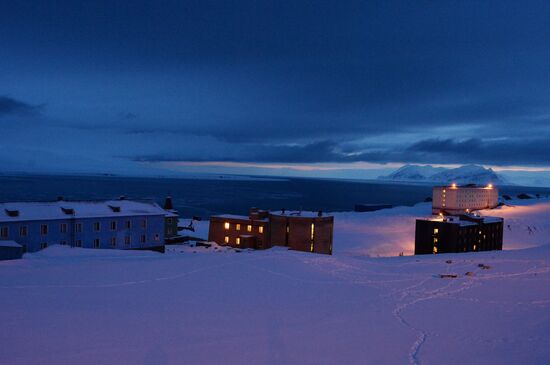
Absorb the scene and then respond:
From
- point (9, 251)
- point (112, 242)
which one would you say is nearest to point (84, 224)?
point (112, 242)

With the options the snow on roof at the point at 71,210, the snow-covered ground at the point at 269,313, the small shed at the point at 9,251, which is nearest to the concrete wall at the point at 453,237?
the snow-covered ground at the point at 269,313

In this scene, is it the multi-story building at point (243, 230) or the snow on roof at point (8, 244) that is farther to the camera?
the multi-story building at point (243, 230)

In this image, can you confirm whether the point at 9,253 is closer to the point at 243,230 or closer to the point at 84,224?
the point at 84,224

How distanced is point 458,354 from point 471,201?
11070 centimetres

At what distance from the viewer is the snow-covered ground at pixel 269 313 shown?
9.43m

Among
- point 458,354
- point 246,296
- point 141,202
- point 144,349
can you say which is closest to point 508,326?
point 458,354

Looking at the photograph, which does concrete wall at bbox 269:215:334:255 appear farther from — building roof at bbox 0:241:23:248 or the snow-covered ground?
building roof at bbox 0:241:23:248

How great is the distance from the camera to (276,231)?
4938 centimetres

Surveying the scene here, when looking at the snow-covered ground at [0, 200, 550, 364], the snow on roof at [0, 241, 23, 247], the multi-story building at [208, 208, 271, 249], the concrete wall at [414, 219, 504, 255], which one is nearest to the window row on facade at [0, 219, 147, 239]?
the snow on roof at [0, 241, 23, 247]

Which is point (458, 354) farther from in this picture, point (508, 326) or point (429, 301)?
point (429, 301)

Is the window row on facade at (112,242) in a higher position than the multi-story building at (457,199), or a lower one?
lower

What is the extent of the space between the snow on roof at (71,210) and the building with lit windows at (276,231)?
13503mm

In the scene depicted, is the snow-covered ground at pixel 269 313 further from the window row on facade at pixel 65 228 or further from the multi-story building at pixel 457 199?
the multi-story building at pixel 457 199

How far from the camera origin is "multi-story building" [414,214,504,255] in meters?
48.5
